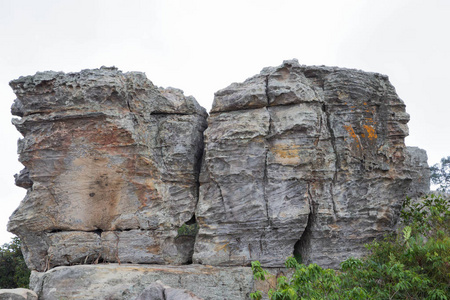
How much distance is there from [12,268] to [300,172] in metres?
13.7

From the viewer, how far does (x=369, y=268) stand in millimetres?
7918

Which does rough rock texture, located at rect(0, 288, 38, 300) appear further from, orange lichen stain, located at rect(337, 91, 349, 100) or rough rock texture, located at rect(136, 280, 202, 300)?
orange lichen stain, located at rect(337, 91, 349, 100)

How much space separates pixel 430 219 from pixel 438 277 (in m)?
3.20

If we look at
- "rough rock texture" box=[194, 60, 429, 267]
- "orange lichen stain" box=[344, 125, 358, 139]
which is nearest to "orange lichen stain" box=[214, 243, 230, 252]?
"rough rock texture" box=[194, 60, 429, 267]

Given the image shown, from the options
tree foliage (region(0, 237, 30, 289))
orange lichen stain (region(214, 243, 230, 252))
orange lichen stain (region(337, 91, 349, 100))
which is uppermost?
orange lichen stain (region(337, 91, 349, 100))

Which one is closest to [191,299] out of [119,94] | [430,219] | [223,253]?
[223,253]

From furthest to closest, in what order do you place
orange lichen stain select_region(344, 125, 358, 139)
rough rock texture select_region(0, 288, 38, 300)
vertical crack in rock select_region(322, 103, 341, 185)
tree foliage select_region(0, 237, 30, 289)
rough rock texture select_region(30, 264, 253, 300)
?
tree foliage select_region(0, 237, 30, 289) < orange lichen stain select_region(344, 125, 358, 139) < vertical crack in rock select_region(322, 103, 341, 185) < rough rock texture select_region(30, 264, 253, 300) < rough rock texture select_region(0, 288, 38, 300)

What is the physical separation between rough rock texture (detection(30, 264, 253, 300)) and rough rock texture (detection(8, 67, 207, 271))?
2.80 ft

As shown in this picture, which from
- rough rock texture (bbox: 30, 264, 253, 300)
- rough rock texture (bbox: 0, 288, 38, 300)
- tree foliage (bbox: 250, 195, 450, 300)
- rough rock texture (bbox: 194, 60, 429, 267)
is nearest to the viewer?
tree foliage (bbox: 250, 195, 450, 300)

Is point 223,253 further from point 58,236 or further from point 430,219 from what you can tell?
point 430,219

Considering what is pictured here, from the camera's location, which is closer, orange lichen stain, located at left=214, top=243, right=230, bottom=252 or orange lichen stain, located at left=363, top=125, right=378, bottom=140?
orange lichen stain, located at left=214, top=243, right=230, bottom=252

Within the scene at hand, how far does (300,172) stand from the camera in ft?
34.5

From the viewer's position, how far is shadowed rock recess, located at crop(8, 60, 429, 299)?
34.6ft

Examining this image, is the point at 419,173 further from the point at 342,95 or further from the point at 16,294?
the point at 16,294
